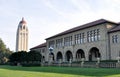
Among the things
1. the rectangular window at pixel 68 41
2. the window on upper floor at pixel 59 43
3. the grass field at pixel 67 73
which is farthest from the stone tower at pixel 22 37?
the grass field at pixel 67 73

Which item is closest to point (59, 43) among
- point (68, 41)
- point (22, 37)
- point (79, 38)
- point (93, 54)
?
point (68, 41)

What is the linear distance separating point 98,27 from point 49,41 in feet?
87.2

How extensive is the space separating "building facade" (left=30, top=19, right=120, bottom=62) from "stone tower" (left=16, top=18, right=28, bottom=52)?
214 ft

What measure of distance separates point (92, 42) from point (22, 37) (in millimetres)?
86068

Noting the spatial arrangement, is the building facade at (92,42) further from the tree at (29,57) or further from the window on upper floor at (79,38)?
the tree at (29,57)

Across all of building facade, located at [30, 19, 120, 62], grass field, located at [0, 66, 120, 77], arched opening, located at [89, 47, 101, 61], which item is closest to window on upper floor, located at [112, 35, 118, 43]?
→ building facade, located at [30, 19, 120, 62]

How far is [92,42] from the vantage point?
1924 inches

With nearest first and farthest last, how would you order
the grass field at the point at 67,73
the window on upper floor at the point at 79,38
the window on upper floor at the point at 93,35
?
1. the grass field at the point at 67,73
2. the window on upper floor at the point at 93,35
3. the window on upper floor at the point at 79,38

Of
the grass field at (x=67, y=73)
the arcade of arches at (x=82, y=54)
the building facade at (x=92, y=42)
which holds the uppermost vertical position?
the building facade at (x=92, y=42)

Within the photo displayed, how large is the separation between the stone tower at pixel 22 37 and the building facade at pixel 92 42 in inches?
2563

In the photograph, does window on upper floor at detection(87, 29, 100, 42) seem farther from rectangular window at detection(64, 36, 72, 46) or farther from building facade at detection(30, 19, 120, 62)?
rectangular window at detection(64, 36, 72, 46)

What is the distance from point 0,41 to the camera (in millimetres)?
90750

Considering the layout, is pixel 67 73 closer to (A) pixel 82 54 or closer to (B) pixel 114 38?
(B) pixel 114 38

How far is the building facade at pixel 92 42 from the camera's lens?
144ft
